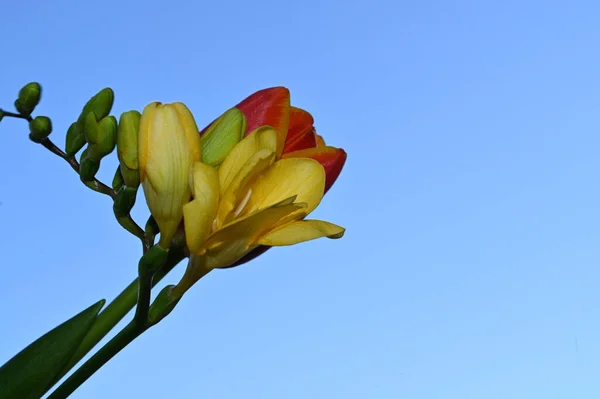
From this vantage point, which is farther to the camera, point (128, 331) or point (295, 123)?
point (295, 123)

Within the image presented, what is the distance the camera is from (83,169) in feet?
1.23

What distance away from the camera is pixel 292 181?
0.36 m

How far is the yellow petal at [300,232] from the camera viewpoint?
34 cm

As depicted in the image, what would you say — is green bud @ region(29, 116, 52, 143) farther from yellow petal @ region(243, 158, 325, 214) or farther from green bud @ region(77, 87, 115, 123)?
yellow petal @ region(243, 158, 325, 214)

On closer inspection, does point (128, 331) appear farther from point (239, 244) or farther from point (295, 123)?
point (295, 123)

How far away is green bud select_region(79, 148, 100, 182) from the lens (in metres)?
0.37

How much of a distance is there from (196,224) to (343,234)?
0.07 metres

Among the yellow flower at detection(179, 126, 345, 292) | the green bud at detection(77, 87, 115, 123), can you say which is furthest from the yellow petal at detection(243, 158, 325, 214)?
the green bud at detection(77, 87, 115, 123)

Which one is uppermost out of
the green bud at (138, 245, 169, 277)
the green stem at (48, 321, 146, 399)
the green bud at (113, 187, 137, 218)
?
the green bud at (113, 187, 137, 218)

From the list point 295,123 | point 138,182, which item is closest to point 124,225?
point 138,182

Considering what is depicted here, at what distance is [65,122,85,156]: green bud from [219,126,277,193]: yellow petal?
0.29 ft

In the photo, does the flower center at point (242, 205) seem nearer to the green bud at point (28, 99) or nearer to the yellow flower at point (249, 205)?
the yellow flower at point (249, 205)

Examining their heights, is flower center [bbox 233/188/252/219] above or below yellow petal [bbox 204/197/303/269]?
above

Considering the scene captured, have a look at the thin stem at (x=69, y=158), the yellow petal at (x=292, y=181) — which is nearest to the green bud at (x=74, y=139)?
the thin stem at (x=69, y=158)
